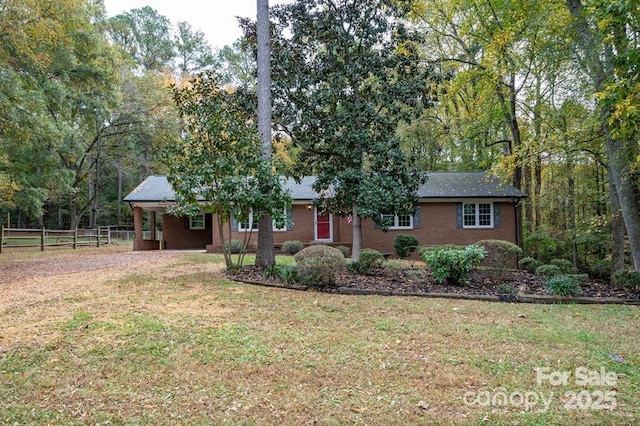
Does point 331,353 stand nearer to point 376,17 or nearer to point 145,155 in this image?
point 376,17

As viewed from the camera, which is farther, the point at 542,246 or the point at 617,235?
the point at 542,246

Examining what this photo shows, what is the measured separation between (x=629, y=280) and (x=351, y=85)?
27.2 feet

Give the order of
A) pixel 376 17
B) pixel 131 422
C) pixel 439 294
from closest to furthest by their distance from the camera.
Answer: pixel 131 422, pixel 439 294, pixel 376 17

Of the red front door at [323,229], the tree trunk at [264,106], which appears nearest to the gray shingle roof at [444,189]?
the red front door at [323,229]

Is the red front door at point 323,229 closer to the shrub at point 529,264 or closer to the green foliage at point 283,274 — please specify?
the shrub at point 529,264

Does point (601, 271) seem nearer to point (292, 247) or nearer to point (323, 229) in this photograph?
point (323, 229)

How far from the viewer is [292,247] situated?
48.5ft

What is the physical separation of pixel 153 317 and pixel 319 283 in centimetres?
327

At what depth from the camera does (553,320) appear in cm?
539

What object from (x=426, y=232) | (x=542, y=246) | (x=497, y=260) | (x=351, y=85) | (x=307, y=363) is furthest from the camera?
(x=542, y=246)

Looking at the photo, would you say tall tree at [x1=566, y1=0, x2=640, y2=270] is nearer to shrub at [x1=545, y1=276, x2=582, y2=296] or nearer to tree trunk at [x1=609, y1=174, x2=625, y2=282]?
tree trunk at [x1=609, y1=174, x2=625, y2=282]

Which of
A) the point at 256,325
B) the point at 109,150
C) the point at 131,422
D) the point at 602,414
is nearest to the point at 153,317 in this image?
the point at 256,325

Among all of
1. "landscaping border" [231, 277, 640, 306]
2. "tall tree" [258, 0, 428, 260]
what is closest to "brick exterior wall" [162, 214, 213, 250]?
"tall tree" [258, 0, 428, 260]

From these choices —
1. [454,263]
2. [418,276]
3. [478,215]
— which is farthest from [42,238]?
[478,215]
